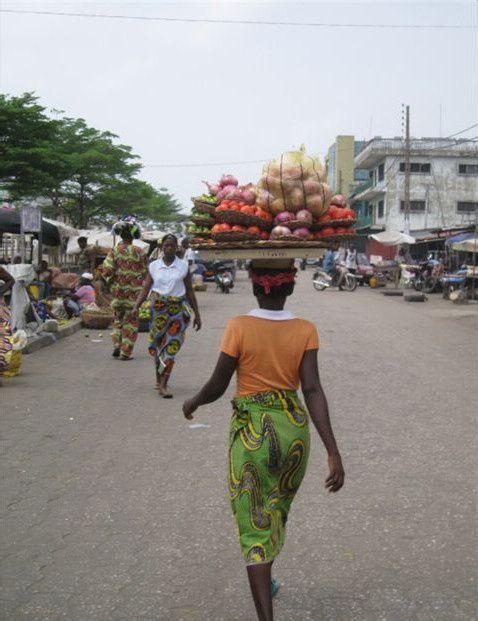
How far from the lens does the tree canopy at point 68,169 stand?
A: 27.0 m

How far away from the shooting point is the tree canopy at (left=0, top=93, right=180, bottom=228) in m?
27.0

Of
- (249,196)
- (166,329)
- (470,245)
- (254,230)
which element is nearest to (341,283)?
(470,245)

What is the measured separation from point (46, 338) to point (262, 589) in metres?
10.6

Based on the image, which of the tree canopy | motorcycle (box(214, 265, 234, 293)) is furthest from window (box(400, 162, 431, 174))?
motorcycle (box(214, 265, 234, 293))

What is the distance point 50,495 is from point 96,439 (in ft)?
4.78

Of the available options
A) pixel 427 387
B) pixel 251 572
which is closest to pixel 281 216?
pixel 251 572

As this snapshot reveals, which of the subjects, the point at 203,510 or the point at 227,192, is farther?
the point at 203,510

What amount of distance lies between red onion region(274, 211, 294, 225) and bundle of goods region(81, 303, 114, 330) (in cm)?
1254

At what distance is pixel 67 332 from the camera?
47.9 ft

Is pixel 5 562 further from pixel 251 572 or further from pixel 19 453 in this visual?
pixel 19 453

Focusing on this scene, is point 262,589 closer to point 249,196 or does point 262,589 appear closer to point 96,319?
point 249,196

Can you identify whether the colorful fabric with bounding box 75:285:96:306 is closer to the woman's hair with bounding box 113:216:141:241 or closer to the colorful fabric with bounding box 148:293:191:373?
the woman's hair with bounding box 113:216:141:241

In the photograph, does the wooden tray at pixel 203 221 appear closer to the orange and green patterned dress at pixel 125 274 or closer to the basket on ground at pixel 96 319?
the orange and green patterned dress at pixel 125 274

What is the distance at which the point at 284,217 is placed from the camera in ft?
10.8
